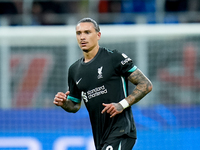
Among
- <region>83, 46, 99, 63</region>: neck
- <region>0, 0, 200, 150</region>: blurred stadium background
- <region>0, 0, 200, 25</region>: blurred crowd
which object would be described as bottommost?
<region>0, 0, 200, 150</region>: blurred stadium background

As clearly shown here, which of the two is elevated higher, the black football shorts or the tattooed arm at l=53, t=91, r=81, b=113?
the tattooed arm at l=53, t=91, r=81, b=113

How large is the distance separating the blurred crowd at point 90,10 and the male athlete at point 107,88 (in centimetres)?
583

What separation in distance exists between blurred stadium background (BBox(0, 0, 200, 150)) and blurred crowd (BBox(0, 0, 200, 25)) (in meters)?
0.28

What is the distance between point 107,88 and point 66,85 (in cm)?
453

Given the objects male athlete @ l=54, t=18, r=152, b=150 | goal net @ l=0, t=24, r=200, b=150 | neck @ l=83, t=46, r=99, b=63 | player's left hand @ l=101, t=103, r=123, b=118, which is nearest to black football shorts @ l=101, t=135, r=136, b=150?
male athlete @ l=54, t=18, r=152, b=150

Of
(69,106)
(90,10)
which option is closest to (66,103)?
(69,106)

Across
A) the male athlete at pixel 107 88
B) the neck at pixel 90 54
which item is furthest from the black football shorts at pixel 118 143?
the neck at pixel 90 54

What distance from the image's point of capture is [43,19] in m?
10.5

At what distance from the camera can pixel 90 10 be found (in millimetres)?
11320

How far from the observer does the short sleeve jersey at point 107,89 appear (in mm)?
4176

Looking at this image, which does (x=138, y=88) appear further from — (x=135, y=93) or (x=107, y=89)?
(x=107, y=89)

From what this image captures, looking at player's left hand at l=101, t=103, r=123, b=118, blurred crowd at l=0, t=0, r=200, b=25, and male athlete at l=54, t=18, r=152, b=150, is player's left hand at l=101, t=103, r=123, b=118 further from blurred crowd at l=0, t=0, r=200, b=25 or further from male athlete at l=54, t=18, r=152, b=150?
blurred crowd at l=0, t=0, r=200, b=25

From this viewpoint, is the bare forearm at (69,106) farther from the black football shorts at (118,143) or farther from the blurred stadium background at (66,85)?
the blurred stadium background at (66,85)

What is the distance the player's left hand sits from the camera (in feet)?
12.8
